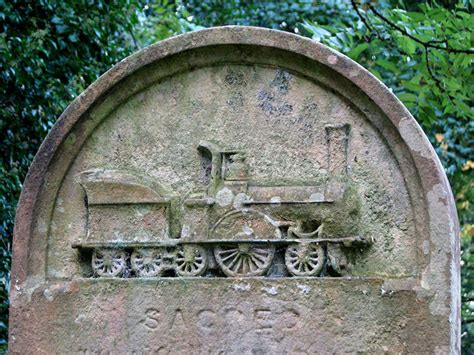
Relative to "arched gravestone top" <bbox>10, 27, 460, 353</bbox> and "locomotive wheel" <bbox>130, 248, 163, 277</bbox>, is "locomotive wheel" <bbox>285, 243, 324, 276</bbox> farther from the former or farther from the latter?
"locomotive wheel" <bbox>130, 248, 163, 277</bbox>

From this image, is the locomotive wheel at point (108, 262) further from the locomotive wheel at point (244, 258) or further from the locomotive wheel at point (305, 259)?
the locomotive wheel at point (305, 259)

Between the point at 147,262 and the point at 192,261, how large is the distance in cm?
22

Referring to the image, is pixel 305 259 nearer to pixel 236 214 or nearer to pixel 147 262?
pixel 236 214

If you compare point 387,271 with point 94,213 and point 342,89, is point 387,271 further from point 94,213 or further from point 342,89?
point 94,213

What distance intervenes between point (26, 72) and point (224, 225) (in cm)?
261

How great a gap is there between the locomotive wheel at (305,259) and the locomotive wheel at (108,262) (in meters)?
0.77

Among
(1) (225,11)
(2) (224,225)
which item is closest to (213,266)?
(2) (224,225)

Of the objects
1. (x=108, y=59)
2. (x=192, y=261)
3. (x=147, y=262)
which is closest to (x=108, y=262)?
(x=147, y=262)

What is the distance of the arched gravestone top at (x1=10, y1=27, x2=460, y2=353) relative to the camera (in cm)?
407

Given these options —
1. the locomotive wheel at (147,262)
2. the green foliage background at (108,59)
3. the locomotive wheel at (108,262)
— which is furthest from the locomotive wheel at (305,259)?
the green foliage background at (108,59)

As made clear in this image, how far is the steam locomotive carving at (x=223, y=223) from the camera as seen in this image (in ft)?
13.8

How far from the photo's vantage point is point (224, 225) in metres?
4.32

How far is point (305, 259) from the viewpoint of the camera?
418 cm

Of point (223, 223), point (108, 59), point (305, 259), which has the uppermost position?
point (108, 59)
